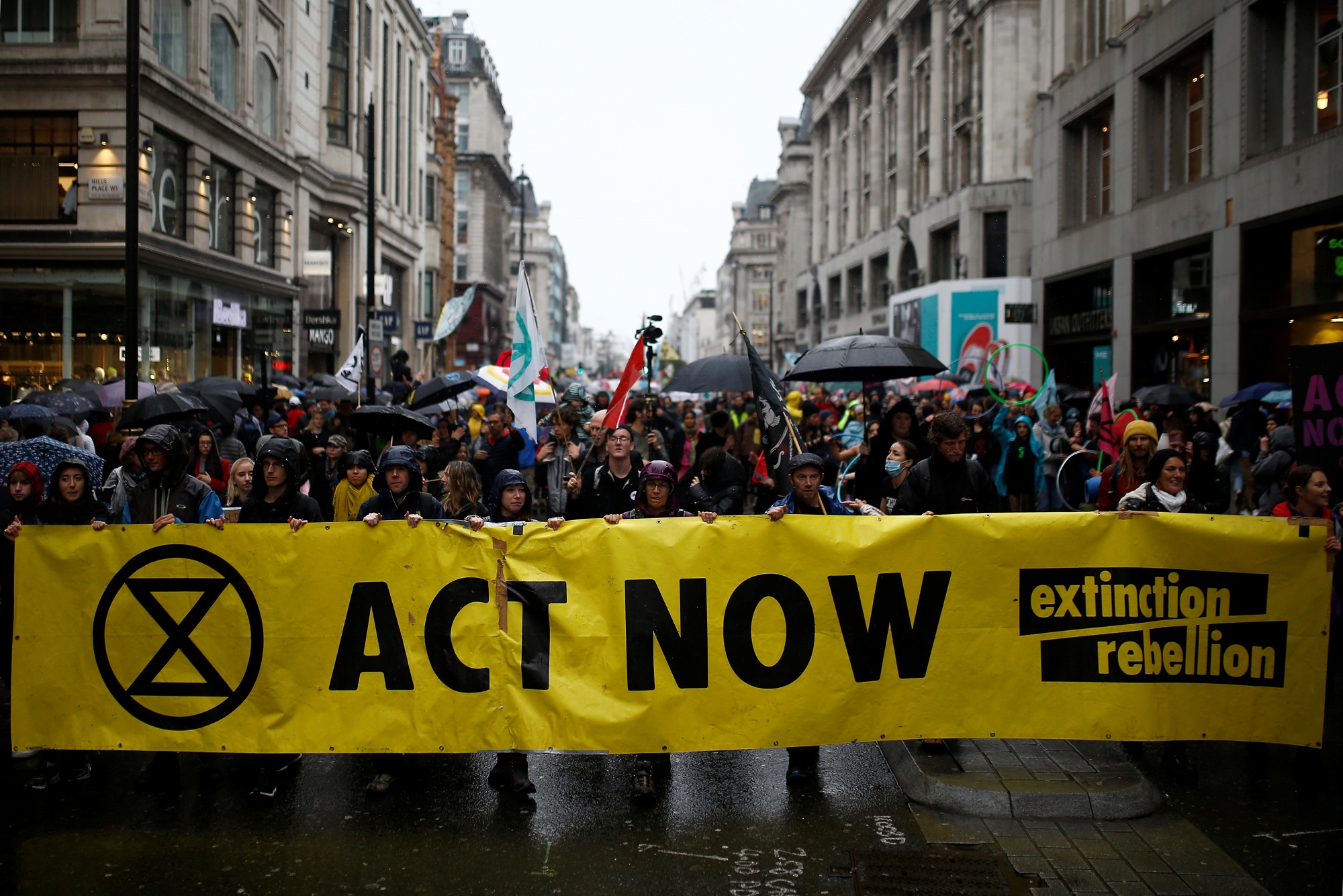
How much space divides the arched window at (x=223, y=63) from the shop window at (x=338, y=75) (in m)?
8.65

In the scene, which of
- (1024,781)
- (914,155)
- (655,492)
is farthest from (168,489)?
(914,155)

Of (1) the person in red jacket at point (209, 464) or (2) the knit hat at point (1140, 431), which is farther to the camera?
(1) the person in red jacket at point (209, 464)

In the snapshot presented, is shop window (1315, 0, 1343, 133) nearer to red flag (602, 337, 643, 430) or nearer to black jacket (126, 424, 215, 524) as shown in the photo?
red flag (602, 337, 643, 430)

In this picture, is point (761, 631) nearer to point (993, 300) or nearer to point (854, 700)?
point (854, 700)

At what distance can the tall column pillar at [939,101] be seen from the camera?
1877 inches

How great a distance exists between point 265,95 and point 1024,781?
32.2 metres

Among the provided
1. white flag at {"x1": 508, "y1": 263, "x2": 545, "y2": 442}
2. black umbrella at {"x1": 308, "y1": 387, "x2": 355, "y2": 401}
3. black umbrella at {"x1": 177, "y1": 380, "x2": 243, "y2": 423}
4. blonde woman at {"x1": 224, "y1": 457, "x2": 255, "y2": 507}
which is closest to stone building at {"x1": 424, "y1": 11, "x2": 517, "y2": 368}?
black umbrella at {"x1": 308, "y1": 387, "x2": 355, "y2": 401}

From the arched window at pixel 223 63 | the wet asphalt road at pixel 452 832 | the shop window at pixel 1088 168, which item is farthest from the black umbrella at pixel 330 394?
the shop window at pixel 1088 168

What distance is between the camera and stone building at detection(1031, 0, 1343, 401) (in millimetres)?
18375

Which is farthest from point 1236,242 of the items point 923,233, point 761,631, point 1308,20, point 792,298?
point 792,298

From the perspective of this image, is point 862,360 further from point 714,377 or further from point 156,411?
point 156,411

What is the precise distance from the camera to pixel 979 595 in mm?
5695

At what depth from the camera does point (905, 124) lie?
5338 centimetres

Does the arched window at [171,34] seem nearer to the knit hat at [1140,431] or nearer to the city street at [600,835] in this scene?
the city street at [600,835]
